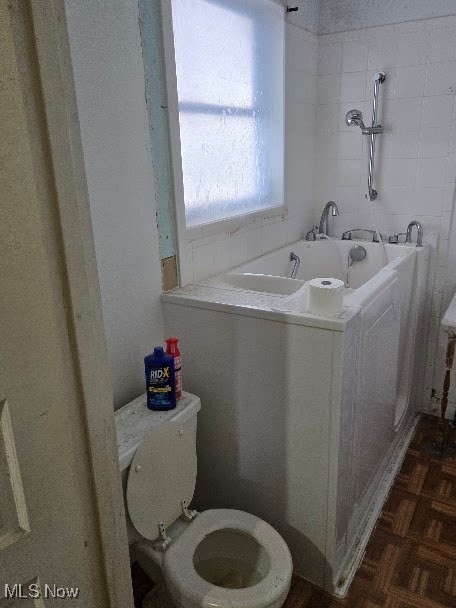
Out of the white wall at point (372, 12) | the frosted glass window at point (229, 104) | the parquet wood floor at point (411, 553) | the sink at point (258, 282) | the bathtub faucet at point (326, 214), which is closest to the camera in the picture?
the parquet wood floor at point (411, 553)

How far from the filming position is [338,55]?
2.36 metres

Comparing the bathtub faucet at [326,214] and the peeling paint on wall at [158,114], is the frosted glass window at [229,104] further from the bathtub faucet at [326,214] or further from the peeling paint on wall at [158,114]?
the bathtub faucet at [326,214]

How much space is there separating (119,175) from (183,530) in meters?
1.05

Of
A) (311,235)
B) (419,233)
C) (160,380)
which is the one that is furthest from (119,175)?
(419,233)

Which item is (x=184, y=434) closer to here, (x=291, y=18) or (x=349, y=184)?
(x=349, y=184)

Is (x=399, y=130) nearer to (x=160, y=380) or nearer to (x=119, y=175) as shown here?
(x=119, y=175)

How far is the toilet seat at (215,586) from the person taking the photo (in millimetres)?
1116

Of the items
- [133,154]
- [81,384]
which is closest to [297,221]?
[133,154]

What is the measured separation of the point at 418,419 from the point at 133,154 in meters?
2.04

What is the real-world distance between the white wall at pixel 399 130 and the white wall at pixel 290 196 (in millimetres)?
104

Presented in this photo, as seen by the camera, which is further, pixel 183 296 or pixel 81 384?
pixel 183 296

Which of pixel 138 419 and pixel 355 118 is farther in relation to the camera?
pixel 355 118

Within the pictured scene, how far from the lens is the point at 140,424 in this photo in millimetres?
1304

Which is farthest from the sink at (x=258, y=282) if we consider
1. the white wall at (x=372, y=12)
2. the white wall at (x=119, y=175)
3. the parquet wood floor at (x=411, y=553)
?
the white wall at (x=372, y=12)
